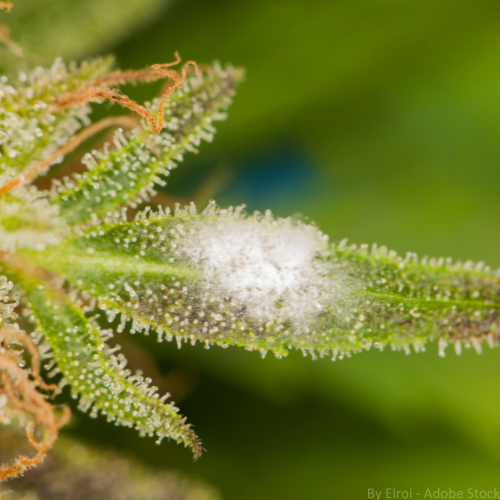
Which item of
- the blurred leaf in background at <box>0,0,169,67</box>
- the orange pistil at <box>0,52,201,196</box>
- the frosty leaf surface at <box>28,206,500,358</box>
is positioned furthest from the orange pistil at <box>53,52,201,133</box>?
the blurred leaf in background at <box>0,0,169,67</box>

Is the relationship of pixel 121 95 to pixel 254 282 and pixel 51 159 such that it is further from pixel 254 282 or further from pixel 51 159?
pixel 254 282

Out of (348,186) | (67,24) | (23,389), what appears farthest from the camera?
(348,186)

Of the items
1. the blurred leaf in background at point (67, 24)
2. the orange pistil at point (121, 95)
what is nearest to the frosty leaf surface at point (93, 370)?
the orange pistil at point (121, 95)

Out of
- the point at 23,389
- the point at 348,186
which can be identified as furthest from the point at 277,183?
the point at 23,389

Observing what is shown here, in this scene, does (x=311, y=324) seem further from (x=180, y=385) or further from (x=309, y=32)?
(x=309, y=32)

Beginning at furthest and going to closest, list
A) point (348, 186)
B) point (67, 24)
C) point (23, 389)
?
point (348, 186) → point (67, 24) → point (23, 389)

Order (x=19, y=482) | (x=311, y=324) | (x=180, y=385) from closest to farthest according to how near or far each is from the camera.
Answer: (x=311, y=324)
(x=19, y=482)
(x=180, y=385)

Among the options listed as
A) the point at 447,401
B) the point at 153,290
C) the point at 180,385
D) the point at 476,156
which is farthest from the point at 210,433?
the point at 476,156

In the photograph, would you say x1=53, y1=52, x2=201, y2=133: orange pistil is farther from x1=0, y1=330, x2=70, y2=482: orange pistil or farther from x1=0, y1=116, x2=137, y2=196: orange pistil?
x1=0, y1=330, x2=70, y2=482: orange pistil
